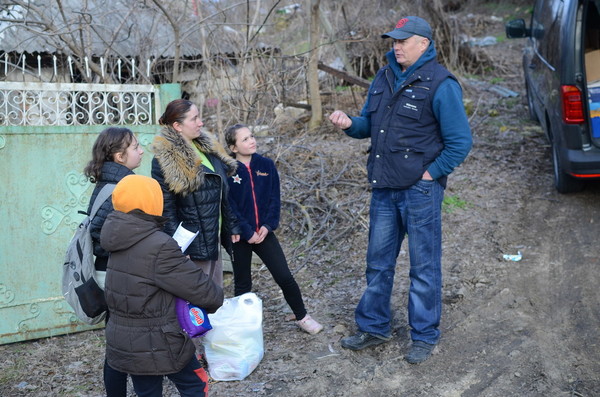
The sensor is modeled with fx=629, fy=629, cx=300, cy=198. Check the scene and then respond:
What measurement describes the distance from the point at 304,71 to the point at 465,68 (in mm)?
5159

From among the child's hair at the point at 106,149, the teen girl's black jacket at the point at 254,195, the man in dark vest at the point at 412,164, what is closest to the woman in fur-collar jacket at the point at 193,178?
the teen girl's black jacket at the point at 254,195

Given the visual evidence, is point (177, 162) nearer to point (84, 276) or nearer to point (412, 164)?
point (84, 276)

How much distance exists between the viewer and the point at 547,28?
23.4 feet

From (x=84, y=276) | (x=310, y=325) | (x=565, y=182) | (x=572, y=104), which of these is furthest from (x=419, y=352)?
(x=565, y=182)

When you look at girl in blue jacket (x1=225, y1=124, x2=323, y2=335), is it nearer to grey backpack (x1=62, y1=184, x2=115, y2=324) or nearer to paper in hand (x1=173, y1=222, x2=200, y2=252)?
paper in hand (x1=173, y1=222, x2=200, y2=252)

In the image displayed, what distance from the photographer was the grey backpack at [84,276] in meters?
3.38

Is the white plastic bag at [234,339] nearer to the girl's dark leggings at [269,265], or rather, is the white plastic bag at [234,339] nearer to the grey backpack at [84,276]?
the girl's dark leggings at [269,265]

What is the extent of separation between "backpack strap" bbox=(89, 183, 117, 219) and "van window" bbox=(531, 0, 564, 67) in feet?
15.6

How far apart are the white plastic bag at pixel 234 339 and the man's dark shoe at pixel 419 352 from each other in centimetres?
101

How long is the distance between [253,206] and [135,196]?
1.46 metres

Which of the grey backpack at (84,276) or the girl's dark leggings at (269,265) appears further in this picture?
the girl's dark leggings at (269,265)

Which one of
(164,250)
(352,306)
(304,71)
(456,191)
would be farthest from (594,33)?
(164,250)

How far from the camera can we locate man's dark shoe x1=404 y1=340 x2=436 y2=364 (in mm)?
4105

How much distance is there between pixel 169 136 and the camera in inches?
153
